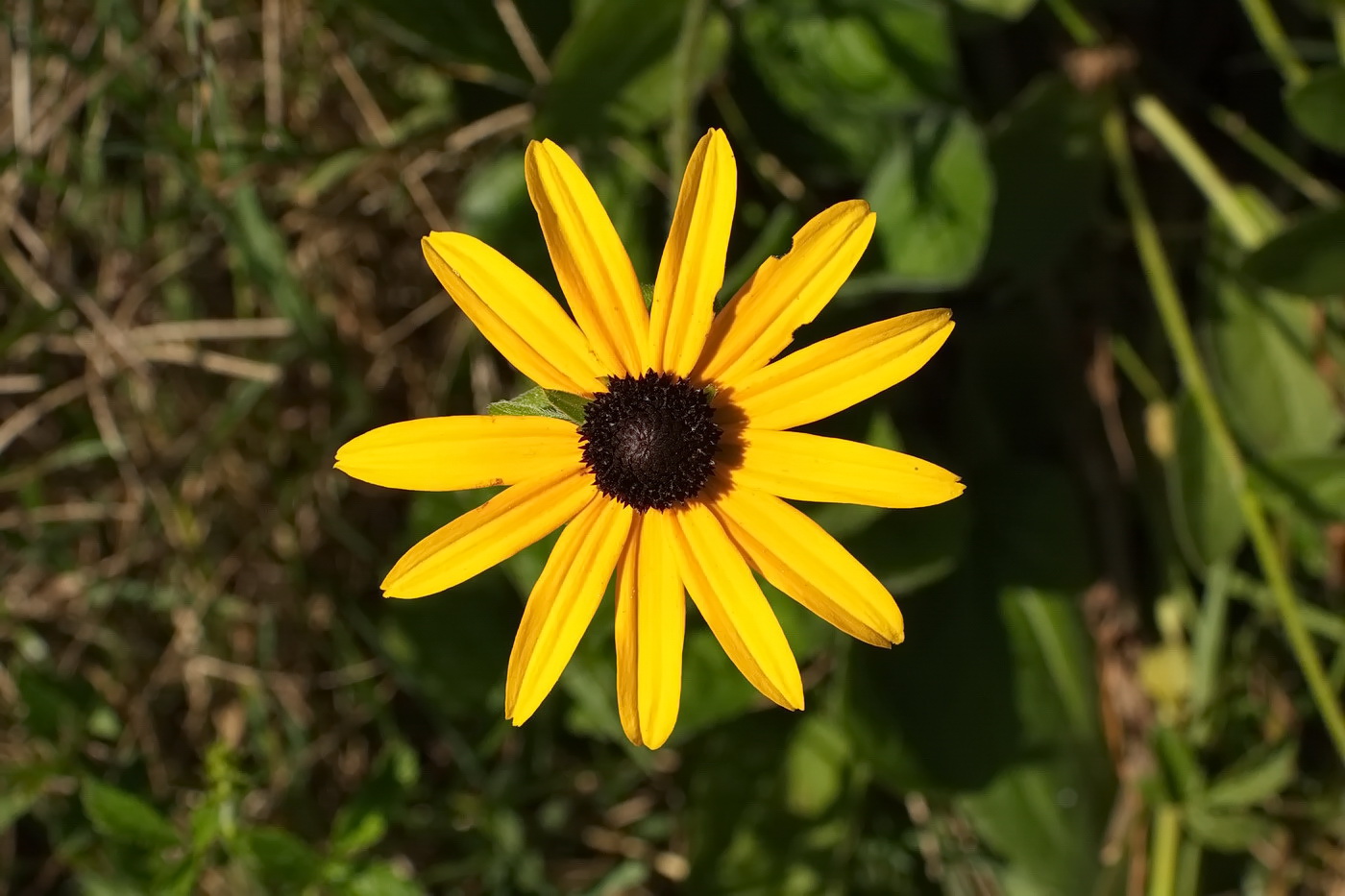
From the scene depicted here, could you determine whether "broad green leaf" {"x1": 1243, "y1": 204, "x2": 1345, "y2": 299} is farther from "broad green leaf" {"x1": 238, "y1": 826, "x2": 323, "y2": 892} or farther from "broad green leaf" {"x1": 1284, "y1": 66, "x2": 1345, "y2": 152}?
"broad green leaf" {"x1": 238, "y1": 826, "x2": 323, "y2": 892}

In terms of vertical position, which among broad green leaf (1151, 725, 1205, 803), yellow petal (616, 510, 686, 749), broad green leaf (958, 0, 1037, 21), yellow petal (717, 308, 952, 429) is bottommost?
broad green leaf (1151, 725, 1205, 803)

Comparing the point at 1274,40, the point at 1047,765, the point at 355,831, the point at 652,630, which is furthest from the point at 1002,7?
the point at 355,831

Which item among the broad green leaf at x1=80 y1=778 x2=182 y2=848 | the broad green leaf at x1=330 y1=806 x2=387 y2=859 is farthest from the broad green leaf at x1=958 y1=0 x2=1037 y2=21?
the broad green leaf at x1=80 y1=778 x2=182 y2=848

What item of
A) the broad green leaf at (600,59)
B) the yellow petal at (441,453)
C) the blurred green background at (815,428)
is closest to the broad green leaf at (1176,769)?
the blurred green background at (815,428)

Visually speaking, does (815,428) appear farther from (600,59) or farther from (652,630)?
(600,59)

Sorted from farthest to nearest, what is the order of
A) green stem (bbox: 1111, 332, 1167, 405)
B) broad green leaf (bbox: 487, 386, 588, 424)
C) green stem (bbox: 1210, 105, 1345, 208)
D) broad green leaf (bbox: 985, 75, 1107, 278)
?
green stem (bbox: 1111, 332, 1167, 405) → green stem (bbox: 1210, 105, 1345, 208) → broad green leaf (bbox: 985, 75, 1107, 278) → broad green leaf (bbox: 487, 386, 588, 424)

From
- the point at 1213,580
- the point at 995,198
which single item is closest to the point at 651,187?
the point at 995,198

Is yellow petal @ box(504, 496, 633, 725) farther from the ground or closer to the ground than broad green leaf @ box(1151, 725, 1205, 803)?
farther from the ground
